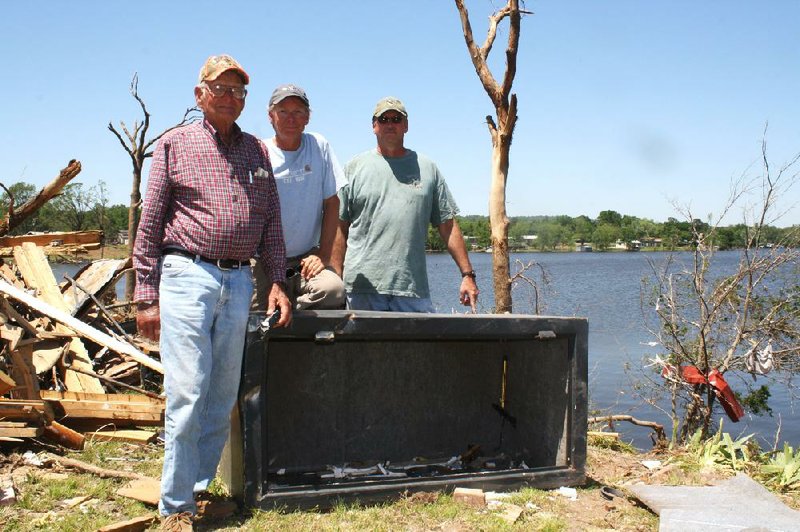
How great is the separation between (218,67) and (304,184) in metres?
0.84

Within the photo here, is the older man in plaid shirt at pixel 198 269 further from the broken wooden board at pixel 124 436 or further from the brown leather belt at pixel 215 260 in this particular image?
the broken wooden board at pixel 124 436

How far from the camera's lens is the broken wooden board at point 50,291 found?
682cm

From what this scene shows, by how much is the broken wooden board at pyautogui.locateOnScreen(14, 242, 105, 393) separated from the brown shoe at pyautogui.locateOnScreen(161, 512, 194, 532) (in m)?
3.62

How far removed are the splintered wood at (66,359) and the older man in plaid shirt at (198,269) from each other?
74.8 inches

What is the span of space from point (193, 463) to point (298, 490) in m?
0.59

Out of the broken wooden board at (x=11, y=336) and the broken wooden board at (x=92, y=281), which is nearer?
the broken wooden board at (x=11, y=336)

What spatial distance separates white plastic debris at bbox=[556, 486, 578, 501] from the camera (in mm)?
4274

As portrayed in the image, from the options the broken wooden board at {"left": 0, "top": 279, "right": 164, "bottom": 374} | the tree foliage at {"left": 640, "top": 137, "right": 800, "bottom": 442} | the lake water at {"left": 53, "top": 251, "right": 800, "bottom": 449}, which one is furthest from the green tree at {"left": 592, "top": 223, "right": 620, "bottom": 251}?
the broken wooden board at {"left": 0, "top": 279, "right": 164, "bottom": 374}

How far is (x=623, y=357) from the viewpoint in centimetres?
1648

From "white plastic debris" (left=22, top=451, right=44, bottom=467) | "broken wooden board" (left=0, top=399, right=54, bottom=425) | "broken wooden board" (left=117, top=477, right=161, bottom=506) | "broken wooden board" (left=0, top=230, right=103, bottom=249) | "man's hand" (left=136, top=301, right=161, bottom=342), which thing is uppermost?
"broken wooden board" (left=0, top=230, right=103, bottom=249)

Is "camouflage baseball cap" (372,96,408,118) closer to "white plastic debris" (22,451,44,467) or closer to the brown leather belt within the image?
the brown leather belt

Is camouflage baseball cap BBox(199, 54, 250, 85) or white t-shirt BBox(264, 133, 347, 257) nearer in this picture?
camouflage baseball cap BBox(199, 54, 250, 85)

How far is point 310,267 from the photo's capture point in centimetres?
402

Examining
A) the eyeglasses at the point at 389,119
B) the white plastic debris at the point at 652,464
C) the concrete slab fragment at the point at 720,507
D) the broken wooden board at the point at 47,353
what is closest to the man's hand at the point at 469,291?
the eyeglasses at the point at 389,119
